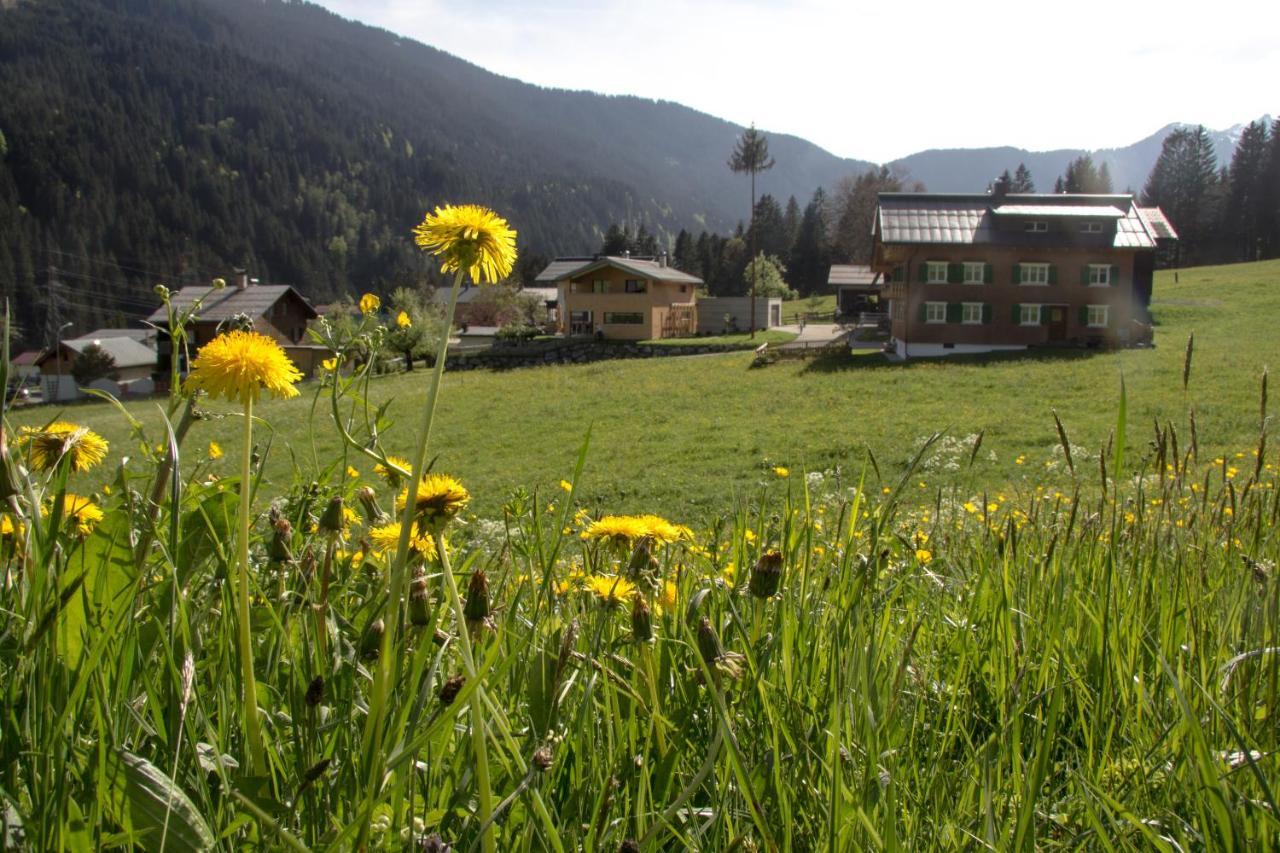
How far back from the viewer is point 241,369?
997 millimetres

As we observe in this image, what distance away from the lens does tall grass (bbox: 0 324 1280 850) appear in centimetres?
84

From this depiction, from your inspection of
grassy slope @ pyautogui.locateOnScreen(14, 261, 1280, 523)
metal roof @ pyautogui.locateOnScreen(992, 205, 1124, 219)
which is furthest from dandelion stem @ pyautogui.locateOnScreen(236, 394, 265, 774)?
metal roof @ pyautogui.locateOnScreen(992, 205, 1124, 219)

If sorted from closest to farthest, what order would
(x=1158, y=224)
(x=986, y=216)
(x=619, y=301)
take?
(x=986, y=216) → (x=1158, y=224) → (x=619, y=301)

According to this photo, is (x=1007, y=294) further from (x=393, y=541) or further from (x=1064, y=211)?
(x=393, y=541)

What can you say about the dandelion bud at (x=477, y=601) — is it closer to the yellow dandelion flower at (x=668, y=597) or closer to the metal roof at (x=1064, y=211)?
the yellow dandelion flower at (x=668, y=597)

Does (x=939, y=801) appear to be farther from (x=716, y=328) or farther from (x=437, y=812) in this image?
(x=716, y=328)

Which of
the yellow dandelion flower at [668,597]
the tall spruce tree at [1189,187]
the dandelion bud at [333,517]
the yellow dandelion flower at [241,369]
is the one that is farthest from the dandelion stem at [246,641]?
the tall spruce tree at [1189,187]

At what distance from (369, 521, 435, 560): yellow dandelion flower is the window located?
36.5m

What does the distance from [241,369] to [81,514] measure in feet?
1.99

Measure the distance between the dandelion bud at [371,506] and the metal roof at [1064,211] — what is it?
121 feet

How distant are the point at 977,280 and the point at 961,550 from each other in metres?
33.9

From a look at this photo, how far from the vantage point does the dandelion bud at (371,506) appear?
1.32 meters

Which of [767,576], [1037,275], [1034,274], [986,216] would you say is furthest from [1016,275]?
[767,576]

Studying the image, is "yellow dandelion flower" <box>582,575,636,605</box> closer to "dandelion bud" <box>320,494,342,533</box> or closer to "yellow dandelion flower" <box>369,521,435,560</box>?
"yellow dandelion flower" <box>369,521,435,560</box>
